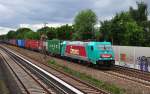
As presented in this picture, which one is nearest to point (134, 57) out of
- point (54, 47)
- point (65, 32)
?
point (54, 47)

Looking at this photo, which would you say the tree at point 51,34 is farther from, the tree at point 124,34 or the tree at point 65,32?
the tree at point 124,34

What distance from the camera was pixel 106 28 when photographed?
66.7m

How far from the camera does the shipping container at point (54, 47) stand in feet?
193

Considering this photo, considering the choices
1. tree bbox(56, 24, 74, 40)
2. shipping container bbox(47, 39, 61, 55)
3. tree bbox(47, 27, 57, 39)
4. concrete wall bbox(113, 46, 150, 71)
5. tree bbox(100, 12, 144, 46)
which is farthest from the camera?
tree bbox(47, 27, 57, 39)

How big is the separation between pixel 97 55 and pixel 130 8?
2133 inches

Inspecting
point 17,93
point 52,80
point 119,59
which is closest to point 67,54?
point 119,59

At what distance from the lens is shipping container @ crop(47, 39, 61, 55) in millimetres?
58906

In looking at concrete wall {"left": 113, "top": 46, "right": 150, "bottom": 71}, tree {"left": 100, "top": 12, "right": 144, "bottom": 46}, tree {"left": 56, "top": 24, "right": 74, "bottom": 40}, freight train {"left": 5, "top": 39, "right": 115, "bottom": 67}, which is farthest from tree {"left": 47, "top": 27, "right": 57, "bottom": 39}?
concrete wall {"left": 113, "top": 46, "right": 150, "bottom": 71}

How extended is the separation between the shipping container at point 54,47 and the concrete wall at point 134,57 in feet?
49.8

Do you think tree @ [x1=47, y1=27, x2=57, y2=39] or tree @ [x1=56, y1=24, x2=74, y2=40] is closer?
tree @ [x1=56, y1=24, x2=74, y2=40]

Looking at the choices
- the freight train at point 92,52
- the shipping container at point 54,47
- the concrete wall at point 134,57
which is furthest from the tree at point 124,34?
the concrete wall at point 134,57

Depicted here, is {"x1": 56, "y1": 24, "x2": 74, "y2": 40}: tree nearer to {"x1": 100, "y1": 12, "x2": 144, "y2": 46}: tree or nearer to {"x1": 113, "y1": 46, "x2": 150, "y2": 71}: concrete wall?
{"x1": 100, "y1": 12, "x2": 144, "y2": 46}: tree

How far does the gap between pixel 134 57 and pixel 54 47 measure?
2530cm

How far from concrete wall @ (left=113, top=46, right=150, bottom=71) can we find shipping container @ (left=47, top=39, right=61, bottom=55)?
15168 millimetres
